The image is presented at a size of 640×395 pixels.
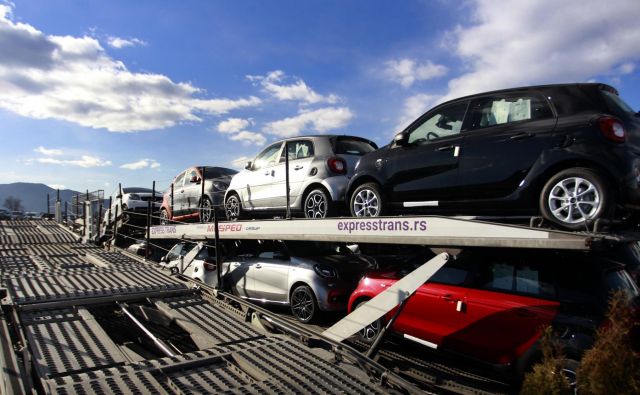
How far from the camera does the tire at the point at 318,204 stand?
21.5ft

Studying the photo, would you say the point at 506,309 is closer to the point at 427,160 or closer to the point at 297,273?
the point at 427,160

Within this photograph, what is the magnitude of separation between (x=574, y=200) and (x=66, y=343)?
4.26 metres

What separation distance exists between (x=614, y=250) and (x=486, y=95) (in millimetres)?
2029

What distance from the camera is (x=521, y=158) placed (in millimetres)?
4324

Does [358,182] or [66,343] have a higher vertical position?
[358,182]

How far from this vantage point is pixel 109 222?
44.8 feet

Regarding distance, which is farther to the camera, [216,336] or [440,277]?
[440,277]

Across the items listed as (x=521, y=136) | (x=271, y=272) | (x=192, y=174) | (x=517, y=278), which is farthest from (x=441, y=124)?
(x=192, y=174)

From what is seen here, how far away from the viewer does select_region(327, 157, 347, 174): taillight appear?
6641mm

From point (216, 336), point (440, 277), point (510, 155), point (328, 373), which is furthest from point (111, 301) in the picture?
point (510, 155)

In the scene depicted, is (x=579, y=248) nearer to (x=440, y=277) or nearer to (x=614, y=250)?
(x=614, y=250)

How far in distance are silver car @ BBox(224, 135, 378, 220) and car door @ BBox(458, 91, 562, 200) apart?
2122 mm

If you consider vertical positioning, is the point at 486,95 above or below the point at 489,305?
above

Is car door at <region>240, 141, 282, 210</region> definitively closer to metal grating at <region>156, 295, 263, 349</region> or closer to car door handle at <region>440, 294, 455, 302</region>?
metal grating at <region>156, 295, 263, 349</region>
